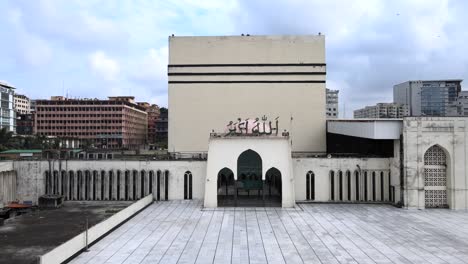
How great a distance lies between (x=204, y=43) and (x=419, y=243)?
40.7 meters

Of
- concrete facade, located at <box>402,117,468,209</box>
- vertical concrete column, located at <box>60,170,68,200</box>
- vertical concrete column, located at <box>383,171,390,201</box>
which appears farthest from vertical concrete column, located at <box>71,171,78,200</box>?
concrete facade, located at <box>402,117,468,209</box>

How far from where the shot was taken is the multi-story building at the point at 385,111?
107800 mm

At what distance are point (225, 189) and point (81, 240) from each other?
883 inches

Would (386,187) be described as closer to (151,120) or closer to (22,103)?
(151,120)

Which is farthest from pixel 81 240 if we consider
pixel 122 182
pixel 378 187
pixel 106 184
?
pixel 378 187

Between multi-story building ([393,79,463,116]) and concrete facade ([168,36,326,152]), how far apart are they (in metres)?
29.6

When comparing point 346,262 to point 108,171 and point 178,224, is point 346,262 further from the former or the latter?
point 108,171

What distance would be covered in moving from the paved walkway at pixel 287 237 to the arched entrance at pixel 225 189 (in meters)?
3.87

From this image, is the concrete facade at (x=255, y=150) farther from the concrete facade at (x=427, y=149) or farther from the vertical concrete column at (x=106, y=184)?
the vertical concrete column at (x=106, y=184)

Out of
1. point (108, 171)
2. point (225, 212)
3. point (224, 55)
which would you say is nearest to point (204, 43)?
point (224, 55)

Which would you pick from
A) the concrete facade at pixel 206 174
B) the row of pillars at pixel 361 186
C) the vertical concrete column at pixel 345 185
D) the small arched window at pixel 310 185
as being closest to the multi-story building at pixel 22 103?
the concrete facade at pixel 206 174

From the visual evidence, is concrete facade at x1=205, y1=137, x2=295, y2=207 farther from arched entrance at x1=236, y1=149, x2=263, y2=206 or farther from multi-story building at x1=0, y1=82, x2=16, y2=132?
multi-story building at x1=0, y1=82, x2=16, y2=132

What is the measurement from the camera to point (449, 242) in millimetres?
25062

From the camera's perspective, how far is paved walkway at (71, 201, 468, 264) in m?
22.2
